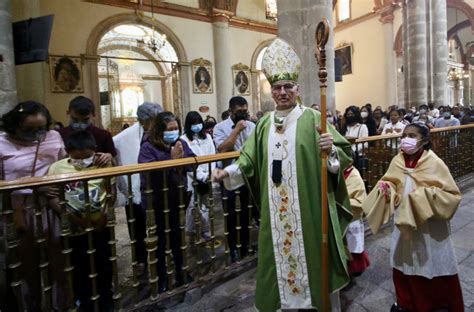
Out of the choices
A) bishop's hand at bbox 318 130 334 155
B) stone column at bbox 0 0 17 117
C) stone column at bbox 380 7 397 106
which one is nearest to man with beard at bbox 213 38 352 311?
bishop's hand at bbox 318 130 334 155

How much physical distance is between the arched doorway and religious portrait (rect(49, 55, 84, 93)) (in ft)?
1.31

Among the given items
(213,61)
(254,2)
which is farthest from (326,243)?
(254,2)

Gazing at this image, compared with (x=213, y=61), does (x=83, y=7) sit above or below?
above

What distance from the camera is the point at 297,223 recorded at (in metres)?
2.09

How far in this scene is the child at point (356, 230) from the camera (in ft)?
9.18

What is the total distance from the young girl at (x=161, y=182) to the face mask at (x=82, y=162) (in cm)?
50

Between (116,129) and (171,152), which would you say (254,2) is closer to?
(116,129)

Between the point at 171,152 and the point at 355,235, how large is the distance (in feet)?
5.68

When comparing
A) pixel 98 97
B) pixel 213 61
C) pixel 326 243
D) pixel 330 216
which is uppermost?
pixel 213 61

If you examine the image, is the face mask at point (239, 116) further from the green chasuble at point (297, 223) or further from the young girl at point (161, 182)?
the green chasuble at point (297, 223)

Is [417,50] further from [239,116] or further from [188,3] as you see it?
[239,116]

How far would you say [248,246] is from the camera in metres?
3.40

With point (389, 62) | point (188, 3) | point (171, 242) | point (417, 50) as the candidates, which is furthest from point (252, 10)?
point (171, 242)

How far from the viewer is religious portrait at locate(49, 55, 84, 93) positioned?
10367mm
